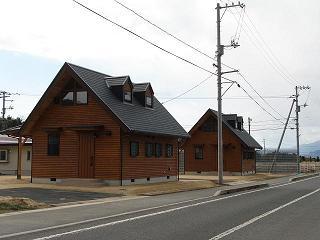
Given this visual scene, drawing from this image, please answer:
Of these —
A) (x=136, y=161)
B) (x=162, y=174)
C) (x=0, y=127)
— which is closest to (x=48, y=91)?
(x=136, y=161)

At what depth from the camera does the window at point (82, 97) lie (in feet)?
95.2

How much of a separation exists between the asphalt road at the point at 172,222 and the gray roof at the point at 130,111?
1000cm

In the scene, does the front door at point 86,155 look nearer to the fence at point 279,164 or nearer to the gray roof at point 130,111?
the gray roof at point 130,111

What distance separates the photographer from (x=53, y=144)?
2981 centimetres

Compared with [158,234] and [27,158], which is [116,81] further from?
[158,234]

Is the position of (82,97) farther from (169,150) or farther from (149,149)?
(169,150)

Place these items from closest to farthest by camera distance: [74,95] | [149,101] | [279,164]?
[74,95]
[149,101]
[279,164]

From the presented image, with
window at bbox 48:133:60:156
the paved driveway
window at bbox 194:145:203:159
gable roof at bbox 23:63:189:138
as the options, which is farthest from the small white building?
window at bbox 194:145:203:159

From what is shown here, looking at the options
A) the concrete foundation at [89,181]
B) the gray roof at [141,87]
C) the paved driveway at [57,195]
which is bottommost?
the paved driveway at [57,195]

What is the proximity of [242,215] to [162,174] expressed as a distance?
1817 cm

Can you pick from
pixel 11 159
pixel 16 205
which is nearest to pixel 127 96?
pixel 11 159

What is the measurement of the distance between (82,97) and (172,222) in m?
17.2

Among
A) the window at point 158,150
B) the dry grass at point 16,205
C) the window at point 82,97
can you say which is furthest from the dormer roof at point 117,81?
the dry grass at point 16,205

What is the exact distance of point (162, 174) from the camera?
1299 inches
